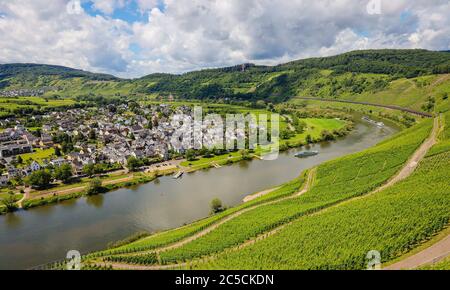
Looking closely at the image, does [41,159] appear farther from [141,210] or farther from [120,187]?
[141,210]

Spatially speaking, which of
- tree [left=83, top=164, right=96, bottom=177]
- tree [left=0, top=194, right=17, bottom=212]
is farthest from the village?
tree [left=0, top=194, right=17, bottom=212]

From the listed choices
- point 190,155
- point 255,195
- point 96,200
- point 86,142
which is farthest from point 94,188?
point 86,142

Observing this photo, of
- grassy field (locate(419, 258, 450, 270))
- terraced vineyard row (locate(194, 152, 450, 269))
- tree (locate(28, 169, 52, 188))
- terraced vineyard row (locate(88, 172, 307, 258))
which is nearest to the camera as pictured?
grassy field (locate(419, 258, 450, 270))

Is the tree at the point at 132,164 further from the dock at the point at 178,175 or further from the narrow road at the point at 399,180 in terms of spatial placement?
the narrow road at the point at 399,180

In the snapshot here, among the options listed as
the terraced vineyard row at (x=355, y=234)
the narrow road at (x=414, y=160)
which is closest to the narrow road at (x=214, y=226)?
the terraced vineyard row at (x=355, y=234)

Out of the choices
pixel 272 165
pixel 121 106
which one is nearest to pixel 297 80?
pixel 121 106

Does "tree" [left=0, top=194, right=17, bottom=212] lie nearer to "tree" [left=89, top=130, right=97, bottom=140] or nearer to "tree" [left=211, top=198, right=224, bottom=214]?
"tree" [left=211, top=198, right=224, bottom=214]
